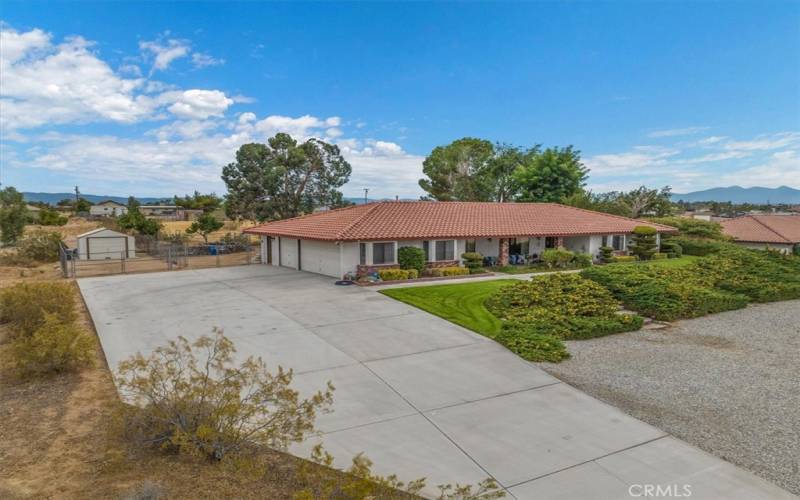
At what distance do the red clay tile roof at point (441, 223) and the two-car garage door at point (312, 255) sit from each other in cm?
77

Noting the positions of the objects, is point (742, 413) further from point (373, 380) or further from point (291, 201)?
point (291, 201)

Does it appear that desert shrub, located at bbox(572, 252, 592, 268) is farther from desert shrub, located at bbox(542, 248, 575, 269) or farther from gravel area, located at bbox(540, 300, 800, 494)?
gravel area, located at bbox(540, 300, 800, 494)

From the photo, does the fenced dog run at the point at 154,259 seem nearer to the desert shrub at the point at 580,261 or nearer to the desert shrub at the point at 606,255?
the desert shrub at the point at 580,261

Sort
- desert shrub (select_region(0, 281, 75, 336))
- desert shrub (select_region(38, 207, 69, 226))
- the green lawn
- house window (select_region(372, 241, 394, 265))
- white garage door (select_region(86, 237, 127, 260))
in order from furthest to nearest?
desert shrub (select_region(38, 207, 69, 226)), white garage door (select_region(86, 237, 127, 260)), house window (select_region(372, 241, 394, 265)), the green lawn, desert shrub (select_region(0, 281, 75, 336))

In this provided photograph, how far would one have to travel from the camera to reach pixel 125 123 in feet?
94.2

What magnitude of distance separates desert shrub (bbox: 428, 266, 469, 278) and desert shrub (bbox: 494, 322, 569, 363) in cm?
1033

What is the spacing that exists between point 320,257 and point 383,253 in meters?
3.58

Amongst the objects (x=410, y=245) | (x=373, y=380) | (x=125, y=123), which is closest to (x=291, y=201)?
(x=125, y=123)

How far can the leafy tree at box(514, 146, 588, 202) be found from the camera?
45844mm

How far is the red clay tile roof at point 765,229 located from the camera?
37.1 m

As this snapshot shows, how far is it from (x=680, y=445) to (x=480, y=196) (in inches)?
1751

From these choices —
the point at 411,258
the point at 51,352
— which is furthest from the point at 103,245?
the point at 51,352

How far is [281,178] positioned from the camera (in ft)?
129

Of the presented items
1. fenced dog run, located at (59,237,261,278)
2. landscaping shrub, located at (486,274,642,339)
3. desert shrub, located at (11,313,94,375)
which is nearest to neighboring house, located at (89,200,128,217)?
fenced dog run, located at (59,237,261,278)
